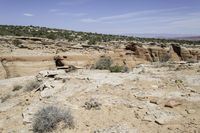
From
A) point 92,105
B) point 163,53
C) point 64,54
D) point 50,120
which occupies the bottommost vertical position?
point 163,53

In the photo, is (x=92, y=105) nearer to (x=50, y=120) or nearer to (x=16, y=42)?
(x=50, y=120)

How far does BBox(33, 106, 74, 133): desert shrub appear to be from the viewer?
7.77m

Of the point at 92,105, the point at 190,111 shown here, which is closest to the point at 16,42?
the point at 92,105

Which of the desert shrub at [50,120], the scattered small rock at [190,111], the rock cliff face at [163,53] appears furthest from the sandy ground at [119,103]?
the rock cliff face at [163,53]

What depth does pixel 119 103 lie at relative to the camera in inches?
353

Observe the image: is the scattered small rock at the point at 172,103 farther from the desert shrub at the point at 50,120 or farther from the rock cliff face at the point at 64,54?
the rock cliff face at the point at 64,54

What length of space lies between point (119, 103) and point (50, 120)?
2191mm

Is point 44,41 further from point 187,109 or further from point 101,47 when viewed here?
point 187,109

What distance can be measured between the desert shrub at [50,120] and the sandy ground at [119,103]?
0.69ft

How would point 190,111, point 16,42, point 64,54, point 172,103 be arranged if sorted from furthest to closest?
point 64,54
point 16,42
point 172,103
point 190,111

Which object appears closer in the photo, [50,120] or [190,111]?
[50,120]

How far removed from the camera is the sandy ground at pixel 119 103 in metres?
7.71

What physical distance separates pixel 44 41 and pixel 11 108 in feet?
59.5

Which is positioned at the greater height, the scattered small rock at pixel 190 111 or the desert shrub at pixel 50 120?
the scattered small rock at pixel 190 111
